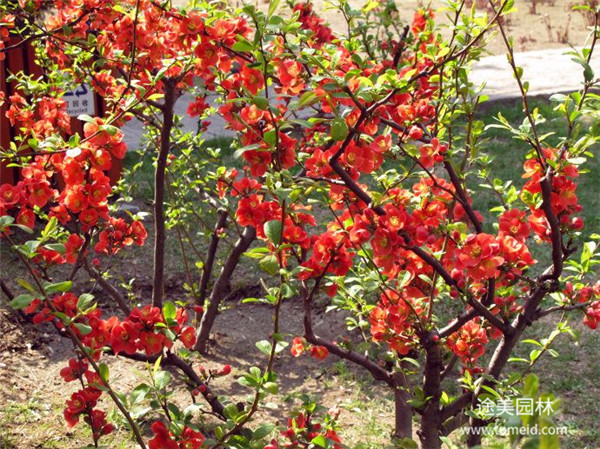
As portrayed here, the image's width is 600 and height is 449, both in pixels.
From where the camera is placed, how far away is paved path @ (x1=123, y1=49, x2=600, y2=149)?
7.35 m

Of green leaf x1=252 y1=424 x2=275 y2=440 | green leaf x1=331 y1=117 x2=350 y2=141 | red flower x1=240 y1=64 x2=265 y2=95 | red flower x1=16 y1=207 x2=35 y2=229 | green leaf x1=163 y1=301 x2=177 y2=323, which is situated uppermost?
red flower x1=240 y1=64 x2=265 y2=95

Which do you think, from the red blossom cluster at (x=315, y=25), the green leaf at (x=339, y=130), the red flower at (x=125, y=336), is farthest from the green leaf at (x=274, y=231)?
the red blossom cluster at (x=315, y=25)

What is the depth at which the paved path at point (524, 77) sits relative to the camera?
24.1 feet

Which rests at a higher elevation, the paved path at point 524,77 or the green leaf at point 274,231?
the green leaf at point 274,231

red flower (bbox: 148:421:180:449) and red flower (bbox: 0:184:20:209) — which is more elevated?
red flower (bbox: 0:184:20:209)

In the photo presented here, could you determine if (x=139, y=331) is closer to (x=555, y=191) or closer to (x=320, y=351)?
(x=320, y=351)

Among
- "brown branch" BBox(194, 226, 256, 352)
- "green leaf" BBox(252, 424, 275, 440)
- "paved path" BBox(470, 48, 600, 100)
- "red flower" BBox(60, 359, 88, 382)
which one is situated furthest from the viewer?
"paved path" BBox(470, 48, 600, 100)

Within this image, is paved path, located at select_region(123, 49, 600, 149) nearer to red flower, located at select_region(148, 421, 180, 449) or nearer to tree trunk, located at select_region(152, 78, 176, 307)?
tree trunk, located at select_region(152, 78, 176, 307)

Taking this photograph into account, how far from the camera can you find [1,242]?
177 inches

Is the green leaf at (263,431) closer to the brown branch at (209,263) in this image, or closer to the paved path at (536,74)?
the brown branch at (209,263)

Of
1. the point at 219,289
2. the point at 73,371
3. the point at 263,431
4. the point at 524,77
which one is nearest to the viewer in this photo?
the point at 263,431

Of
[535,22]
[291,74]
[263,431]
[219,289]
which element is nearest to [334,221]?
[291,74]

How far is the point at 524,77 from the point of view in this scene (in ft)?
26.8

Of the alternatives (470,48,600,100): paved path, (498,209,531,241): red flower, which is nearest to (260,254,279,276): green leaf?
(498,209,531,241): red flower
